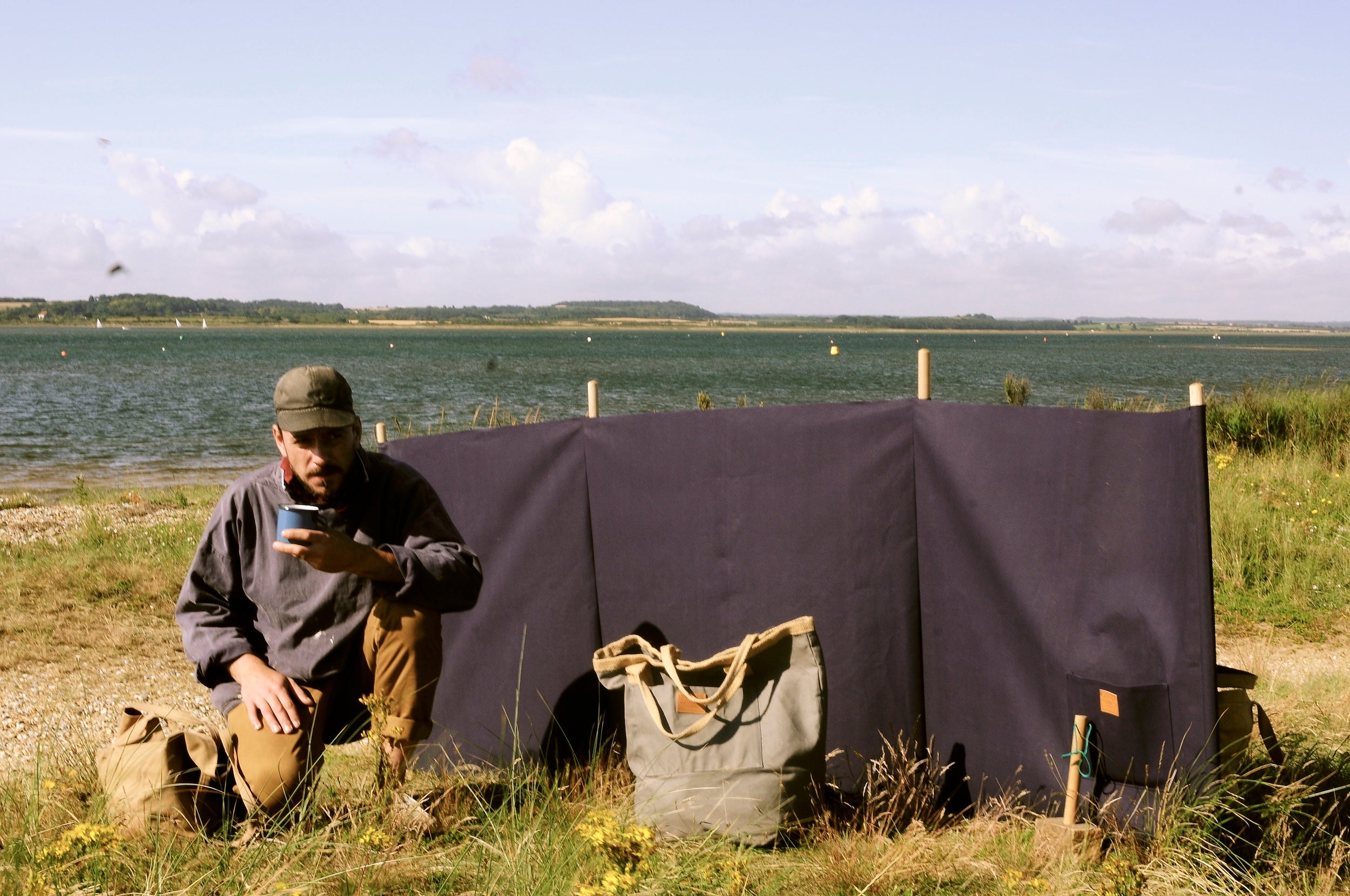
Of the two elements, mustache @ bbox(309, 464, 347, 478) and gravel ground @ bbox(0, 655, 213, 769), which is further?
gravel ground @ bbox(0, 655, 213, 769)

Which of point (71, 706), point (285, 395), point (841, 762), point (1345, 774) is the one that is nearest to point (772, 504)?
point (841, 762)

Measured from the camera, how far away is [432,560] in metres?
3.53

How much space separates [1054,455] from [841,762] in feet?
4.88

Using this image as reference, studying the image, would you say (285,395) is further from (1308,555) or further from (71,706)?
(1308,555)

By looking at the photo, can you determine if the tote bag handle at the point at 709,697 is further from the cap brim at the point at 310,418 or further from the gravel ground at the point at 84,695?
the gravel ground at the point at 84,695

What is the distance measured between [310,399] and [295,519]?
453mm

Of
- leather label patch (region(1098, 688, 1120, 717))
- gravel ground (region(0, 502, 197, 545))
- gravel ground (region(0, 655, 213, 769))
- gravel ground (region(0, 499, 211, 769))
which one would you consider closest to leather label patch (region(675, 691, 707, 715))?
leather label patch (region(1098, 688, 1120, 717))

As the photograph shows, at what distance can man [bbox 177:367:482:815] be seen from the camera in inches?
135

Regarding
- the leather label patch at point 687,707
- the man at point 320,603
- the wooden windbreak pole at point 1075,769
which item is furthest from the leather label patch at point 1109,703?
the man at point 320,603

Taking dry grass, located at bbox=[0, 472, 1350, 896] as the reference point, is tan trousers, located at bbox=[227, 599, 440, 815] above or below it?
above

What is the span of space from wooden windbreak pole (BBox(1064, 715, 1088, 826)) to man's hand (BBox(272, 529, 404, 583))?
233 centimetres

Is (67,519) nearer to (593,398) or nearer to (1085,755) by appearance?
(593,398)

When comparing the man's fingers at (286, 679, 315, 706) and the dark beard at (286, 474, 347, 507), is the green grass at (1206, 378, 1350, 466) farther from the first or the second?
the man's fingers at (286, 679, 315, 706)

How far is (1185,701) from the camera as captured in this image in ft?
11.3
